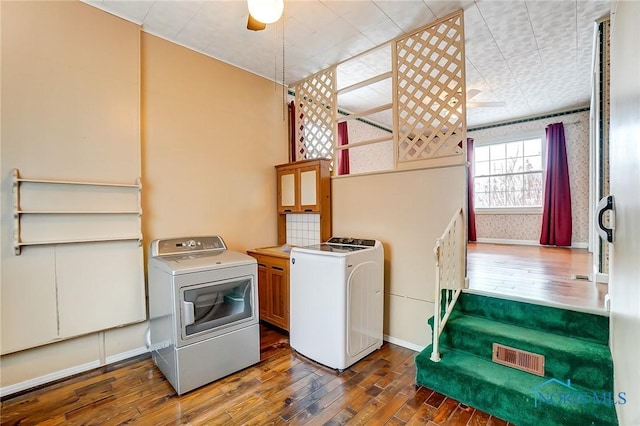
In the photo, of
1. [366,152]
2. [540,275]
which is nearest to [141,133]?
[366,152]

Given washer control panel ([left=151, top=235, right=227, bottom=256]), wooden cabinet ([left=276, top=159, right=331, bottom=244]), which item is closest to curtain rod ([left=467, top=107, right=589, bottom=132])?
wooden cabinet ([left=276, top=159, right=331, bottom=244])

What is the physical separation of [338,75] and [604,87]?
2614mm

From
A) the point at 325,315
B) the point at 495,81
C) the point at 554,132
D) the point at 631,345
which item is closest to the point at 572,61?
the point at 495,81

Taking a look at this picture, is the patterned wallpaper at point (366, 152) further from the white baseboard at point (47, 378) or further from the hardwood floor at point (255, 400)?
the white baseboard at point (47, 378)

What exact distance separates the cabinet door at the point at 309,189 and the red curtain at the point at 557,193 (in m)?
4.74

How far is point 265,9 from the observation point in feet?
5.48

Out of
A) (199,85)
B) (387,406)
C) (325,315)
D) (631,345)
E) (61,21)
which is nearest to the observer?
(631,345)

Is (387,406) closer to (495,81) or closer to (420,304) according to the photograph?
(420,304)

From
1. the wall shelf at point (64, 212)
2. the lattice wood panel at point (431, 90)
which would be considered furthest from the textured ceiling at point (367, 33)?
the wall shelf at point (64, 212)

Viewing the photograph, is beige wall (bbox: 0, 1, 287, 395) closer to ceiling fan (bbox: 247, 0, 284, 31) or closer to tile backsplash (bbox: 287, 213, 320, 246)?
tile backsplash (bbox: 287, 213, 320, 246)

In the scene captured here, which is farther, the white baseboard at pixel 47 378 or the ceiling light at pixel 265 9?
the white baseboard at pixel 47 378

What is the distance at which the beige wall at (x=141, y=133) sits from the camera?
2049 mm

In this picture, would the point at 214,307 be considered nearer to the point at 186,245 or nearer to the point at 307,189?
the point at 186,245

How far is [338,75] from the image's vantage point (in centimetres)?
350
